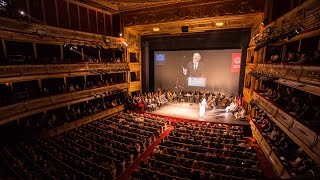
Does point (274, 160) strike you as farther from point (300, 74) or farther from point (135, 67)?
point (135, 67)

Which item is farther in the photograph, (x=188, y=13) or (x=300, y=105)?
(x=188, y=13)

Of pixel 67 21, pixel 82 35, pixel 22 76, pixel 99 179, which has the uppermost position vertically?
pixel 67 21

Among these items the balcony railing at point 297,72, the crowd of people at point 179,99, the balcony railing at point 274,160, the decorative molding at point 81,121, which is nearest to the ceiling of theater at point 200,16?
the balcony railing at point 297,72

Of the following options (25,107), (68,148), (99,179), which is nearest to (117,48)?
(25,107)

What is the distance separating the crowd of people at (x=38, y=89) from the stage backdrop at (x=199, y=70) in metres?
8.65

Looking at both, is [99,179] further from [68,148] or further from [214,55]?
[214,55]

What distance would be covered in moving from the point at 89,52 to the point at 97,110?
18.7ft

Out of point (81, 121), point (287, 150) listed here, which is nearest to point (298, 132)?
point (287, 150)

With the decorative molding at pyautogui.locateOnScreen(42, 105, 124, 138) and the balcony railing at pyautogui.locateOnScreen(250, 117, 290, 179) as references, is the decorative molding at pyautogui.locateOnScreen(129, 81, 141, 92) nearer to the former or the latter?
the decorative molding at pyautogui.locateOnScreen(42, 105, 124, 138)

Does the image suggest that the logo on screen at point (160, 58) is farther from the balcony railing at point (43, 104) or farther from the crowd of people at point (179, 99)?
the balcony railing at point (43, 104)

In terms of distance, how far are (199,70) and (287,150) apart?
15.4m

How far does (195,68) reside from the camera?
75.5ft

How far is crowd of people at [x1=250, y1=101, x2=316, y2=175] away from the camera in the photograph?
265 inches

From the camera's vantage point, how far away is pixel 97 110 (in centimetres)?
1706
